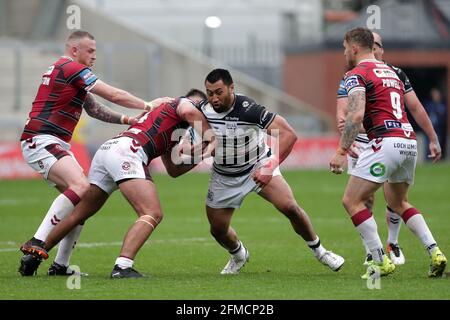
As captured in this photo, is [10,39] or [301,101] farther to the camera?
[301,101]

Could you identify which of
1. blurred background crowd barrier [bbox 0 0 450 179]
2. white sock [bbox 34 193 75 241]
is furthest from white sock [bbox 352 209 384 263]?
blurred background crowd barrier [bbox 0 0 450 179]

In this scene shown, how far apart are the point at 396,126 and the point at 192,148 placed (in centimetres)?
208

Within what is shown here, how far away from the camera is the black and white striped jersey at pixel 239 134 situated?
10.3m

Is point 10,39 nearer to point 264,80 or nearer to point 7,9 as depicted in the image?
point 7,9

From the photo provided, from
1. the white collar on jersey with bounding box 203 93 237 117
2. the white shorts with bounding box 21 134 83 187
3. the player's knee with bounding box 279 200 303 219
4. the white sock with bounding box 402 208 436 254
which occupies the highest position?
the white collar on jersey with bounding box 203 93 237 117

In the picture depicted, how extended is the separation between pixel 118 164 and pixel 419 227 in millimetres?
3097

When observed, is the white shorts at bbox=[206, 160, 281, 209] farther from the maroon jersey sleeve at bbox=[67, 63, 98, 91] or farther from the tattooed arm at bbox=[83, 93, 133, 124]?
the maroon jersey sleeve at bbox=[67, 63, 98, 91]

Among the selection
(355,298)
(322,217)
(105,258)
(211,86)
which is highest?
(322,217)

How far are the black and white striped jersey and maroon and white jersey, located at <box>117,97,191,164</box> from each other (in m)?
0.30

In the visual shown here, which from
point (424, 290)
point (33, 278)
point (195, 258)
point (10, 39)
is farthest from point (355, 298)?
point (10, 39)

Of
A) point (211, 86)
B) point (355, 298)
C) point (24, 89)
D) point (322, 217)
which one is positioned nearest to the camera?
point (355, 298)

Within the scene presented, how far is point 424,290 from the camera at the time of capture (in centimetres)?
893

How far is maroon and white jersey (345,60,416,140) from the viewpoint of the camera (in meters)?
10.1

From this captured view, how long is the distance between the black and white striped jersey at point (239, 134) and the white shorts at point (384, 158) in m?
1.02
